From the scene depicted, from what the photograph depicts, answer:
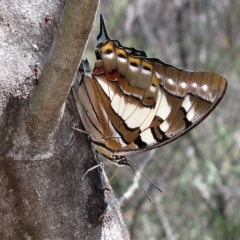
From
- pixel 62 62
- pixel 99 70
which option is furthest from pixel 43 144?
pixel 99 70

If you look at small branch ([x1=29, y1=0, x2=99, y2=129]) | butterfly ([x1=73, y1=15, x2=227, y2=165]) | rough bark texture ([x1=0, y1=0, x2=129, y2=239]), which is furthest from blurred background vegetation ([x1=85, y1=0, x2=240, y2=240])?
small branch ([x1=29, y1=0, x2=99, y2=129])

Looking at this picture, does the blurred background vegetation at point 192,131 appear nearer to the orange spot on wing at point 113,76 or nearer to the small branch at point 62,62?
the orange spot on wing at point 113,76

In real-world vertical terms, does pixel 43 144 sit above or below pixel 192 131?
below

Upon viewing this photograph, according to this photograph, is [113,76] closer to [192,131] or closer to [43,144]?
[43,144]

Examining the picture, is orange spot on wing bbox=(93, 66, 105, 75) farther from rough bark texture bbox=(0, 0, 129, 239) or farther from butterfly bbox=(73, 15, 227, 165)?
rough bark texture bbox=(0, 0, 129, 239)

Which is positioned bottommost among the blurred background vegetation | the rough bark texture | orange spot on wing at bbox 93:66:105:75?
the rough bark texture

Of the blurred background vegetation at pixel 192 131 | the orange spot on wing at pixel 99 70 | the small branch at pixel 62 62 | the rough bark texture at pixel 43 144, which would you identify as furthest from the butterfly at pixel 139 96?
the blurred background vegetation at pixel 192 131

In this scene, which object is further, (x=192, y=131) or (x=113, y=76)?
(x=192, y=131)
